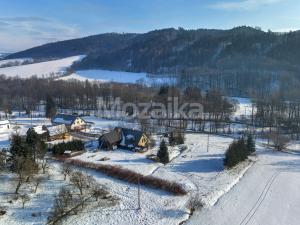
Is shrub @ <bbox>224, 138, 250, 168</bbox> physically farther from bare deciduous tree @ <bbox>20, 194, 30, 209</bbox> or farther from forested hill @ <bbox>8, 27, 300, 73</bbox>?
forested hill @ <bbox>8, 27, 300, 73</bbox>

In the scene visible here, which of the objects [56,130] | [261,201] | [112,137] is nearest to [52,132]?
[56,130]

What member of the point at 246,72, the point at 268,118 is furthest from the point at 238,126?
the point at 246,72

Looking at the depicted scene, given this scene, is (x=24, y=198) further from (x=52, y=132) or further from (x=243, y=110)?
(x=243, y=110)

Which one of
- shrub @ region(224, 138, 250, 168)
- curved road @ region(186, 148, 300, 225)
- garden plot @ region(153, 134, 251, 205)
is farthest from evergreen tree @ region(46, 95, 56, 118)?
curved road @ region(186, 148, 300, 225)

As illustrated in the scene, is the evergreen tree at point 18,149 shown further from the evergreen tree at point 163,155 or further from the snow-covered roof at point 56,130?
the snow-covered roof at point 56,130

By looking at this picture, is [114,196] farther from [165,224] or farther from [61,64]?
[61,64]

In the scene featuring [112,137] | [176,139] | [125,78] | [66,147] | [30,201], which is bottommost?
[30,201]
